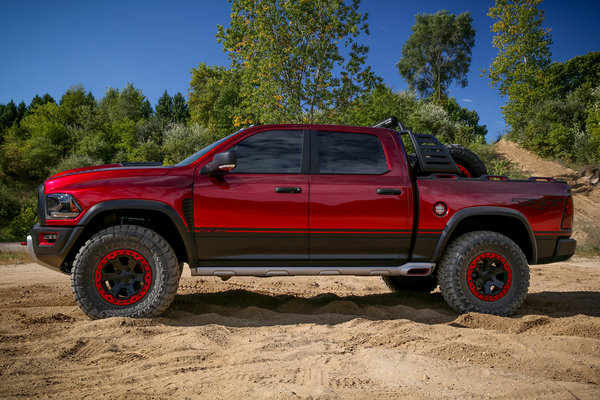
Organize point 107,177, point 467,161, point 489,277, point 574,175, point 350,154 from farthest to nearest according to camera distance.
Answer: point 574,175 < point 467,161 < point 489,277 < point 350,154 < point 107,177

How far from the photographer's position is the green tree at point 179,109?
56897mm

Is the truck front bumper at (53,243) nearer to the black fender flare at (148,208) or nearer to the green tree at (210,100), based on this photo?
the black fender flare at (148,208)

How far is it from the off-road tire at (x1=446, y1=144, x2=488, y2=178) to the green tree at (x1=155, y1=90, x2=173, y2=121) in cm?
5649

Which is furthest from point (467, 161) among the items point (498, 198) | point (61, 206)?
point (61, 206)

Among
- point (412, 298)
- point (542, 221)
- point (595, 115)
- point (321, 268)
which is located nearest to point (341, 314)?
point (321, 268)

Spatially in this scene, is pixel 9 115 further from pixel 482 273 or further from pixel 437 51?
pixel 482 273

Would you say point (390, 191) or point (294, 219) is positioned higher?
point (390, 191)

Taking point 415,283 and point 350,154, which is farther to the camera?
point 415,283

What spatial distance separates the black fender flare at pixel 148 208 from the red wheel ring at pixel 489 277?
117 inches

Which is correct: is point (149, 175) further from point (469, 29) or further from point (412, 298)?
point (469, 29)

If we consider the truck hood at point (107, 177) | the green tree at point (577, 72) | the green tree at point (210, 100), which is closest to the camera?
the truck hood at point (107, 177)

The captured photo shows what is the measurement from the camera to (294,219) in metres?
4.32

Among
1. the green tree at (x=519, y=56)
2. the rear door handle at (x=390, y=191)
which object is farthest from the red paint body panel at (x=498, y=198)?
the green tree at (x=519, y=56)

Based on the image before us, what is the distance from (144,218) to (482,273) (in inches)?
145
